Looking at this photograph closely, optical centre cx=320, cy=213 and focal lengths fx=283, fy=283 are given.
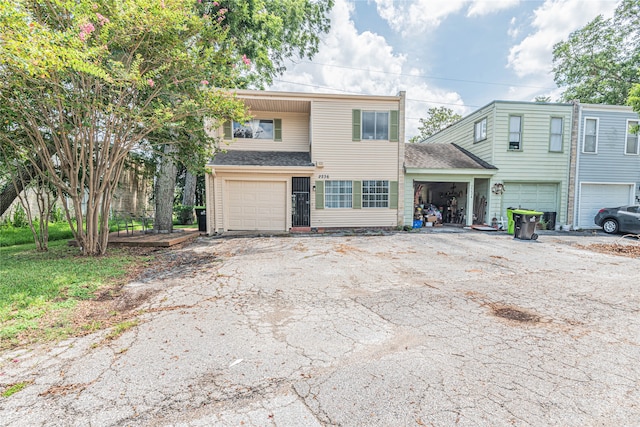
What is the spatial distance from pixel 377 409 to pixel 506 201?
13.7 metres

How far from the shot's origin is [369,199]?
1219cm

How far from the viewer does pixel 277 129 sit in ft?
41.5

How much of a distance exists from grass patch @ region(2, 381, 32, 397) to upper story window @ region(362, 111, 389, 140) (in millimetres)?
11620

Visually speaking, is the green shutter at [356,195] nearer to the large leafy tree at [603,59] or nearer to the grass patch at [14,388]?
the grass patch at [14,388]

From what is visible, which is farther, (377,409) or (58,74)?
(58,74)

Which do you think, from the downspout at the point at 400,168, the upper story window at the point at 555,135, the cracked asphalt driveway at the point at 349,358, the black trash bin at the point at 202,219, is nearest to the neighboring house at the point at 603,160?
the upper story window at the point at 555,135

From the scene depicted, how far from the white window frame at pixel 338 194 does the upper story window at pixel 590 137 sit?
1077 cm

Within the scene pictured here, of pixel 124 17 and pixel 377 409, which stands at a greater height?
pixel 124 17

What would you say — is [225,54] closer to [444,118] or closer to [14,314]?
[14,314]

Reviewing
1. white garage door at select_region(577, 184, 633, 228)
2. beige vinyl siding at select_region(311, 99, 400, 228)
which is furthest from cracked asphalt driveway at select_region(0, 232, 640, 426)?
white garage door at select_region(577, 184, 633, 228)

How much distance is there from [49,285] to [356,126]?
34.8 ft

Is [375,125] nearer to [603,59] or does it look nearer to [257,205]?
[257,205]

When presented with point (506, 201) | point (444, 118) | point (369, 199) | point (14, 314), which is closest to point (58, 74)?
point (14, 314)

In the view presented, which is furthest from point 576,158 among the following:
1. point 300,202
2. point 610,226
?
point 300,202
